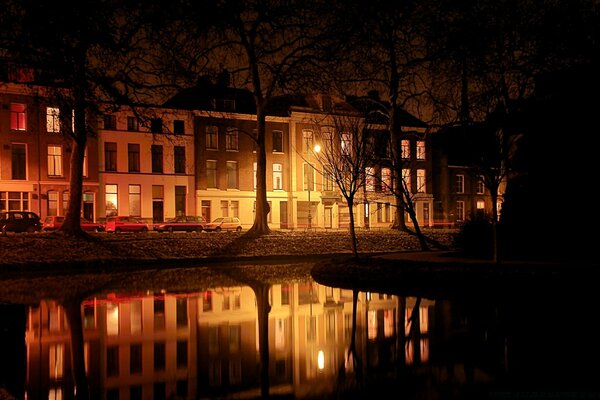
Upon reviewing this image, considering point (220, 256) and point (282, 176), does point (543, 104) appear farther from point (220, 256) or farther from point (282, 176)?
point (282, 176)

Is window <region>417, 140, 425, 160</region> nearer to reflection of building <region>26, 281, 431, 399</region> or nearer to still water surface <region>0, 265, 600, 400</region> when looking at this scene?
still water surface <region>0, 265, 600, 400</region>

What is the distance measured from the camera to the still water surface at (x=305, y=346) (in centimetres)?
772

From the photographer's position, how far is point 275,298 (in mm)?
16469

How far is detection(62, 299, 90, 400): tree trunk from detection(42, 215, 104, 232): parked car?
30.3m

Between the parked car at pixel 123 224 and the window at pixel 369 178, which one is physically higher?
the window at pixel 369 178

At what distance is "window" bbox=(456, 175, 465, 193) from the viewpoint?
6862cm

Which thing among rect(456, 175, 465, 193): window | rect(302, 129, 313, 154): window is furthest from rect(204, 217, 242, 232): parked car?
rect(456, 175, 465, 193): window

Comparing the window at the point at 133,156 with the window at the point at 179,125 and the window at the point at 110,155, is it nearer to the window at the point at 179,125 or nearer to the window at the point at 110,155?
the window at the point at 110,155

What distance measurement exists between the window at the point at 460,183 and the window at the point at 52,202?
41.5 m

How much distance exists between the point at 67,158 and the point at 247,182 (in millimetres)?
16011

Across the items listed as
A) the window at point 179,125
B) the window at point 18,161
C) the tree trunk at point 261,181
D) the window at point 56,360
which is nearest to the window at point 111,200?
the window at point 18,161

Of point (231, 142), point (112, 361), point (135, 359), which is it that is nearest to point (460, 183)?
point (231, 142)

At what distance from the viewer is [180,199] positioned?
5588cm

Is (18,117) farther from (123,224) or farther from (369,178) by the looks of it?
(369,178)
